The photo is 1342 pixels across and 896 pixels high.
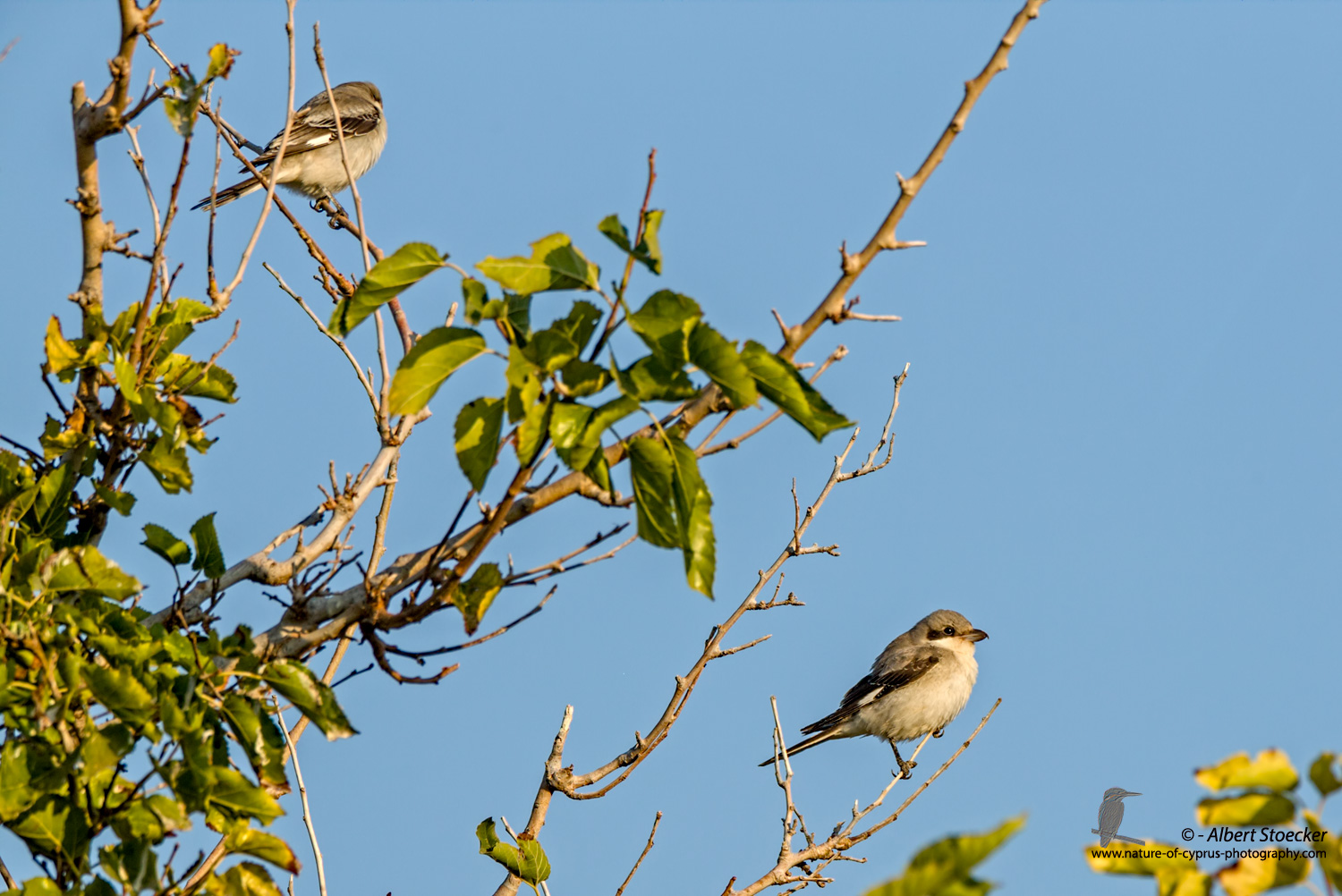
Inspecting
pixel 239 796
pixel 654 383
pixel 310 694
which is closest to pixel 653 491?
pixel 654 383

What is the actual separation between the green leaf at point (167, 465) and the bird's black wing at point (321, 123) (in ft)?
29.1

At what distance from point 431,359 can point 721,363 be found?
0.79 meters

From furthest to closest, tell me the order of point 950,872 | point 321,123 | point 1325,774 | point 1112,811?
point 321,123, point 1112,811, point 1325,774, point 950,872

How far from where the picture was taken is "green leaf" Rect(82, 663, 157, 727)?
3.44 m

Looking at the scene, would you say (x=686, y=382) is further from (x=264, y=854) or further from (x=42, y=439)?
(x=42, y=439)

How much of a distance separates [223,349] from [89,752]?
1.69 m

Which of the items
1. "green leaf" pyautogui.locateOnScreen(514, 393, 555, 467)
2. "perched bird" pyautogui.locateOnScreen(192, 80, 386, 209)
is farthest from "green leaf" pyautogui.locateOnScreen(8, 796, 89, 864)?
"perched bird" pyautogui.locateOnScreen(192, 80, 386, 209)

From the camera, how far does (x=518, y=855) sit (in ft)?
16.9

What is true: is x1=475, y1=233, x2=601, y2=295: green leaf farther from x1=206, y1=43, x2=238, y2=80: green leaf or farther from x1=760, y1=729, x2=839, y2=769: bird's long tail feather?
x1=760, y1=729, x2=839, y2=769: bird's long tail feather

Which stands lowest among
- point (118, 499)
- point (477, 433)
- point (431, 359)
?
point (477, 433)

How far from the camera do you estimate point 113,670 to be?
3488mm

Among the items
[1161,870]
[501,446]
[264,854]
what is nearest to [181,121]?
[501,446]

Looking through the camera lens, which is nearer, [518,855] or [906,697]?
[518,855]

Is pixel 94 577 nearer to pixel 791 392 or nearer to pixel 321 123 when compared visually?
pixel 791 392
